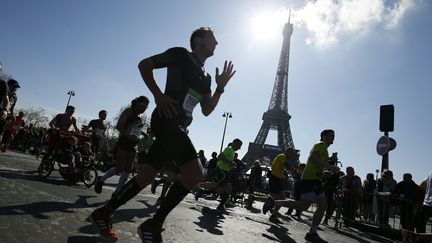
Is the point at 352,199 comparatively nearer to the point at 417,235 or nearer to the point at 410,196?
the point at 410,196

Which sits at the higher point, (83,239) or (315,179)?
(315,179)

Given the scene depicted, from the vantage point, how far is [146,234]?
2586mm

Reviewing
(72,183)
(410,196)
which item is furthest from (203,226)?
(410,196)

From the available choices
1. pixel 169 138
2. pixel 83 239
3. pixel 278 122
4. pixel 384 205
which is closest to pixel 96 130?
pixel 83 239

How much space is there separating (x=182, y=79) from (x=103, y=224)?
1.34 m

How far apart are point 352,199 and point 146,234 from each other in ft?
28.9

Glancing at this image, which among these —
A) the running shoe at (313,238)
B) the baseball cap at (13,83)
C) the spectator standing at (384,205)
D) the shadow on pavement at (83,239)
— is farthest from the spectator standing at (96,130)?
the spectator standing at (384,205)

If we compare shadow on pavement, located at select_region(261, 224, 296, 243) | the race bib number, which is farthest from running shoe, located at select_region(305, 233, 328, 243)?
the race bib number

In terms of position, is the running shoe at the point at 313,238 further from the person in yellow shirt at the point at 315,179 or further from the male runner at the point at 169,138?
the male runner at the point at 169,138

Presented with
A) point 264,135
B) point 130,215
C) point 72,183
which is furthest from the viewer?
point 264,135

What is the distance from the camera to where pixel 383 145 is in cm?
977

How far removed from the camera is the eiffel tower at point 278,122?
6350cm

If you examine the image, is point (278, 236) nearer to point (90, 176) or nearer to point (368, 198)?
point (90, 176)

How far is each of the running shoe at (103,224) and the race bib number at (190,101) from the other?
3.49 feet
